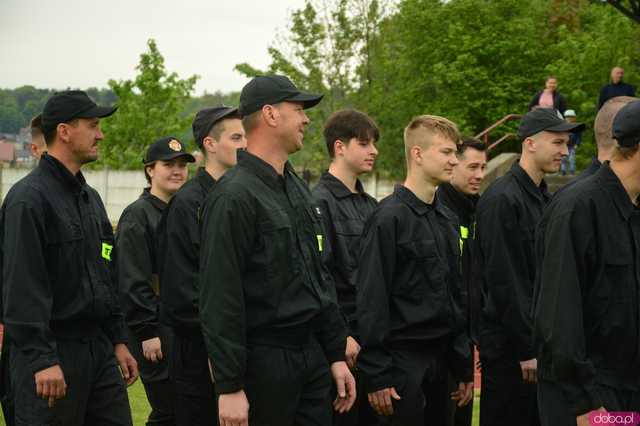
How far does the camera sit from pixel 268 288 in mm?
4363

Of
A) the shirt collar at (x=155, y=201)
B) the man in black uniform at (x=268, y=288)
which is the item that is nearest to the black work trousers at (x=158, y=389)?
the shirt collar at (x=155, y=201)

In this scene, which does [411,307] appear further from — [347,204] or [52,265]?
[52,265]

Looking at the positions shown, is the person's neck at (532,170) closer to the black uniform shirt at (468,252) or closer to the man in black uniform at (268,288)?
the black uniform shirt at (468,252)

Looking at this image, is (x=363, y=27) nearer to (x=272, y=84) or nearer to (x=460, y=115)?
(x=460, y=115)

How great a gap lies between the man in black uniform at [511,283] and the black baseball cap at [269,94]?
2.05 meters

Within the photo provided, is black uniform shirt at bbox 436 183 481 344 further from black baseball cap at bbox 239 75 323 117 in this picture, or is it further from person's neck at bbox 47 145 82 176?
person's neck at bbox 47 145 82 176

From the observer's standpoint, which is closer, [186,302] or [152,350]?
[186,302]

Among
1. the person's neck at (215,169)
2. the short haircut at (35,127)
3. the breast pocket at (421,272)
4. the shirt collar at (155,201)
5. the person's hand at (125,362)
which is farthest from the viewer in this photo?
the shirt collar at (155,201)

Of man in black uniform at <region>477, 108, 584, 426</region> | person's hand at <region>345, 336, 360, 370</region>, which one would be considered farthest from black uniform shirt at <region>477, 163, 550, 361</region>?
person's hand at <region>345, 336, 360, 370</region>

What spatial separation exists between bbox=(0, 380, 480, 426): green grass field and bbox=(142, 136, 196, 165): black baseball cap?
8.05 ft

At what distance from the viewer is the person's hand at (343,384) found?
15.4ft

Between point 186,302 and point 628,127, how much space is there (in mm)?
3102

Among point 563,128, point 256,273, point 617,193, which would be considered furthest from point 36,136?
point 617,193

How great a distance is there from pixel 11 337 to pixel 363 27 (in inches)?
1441
